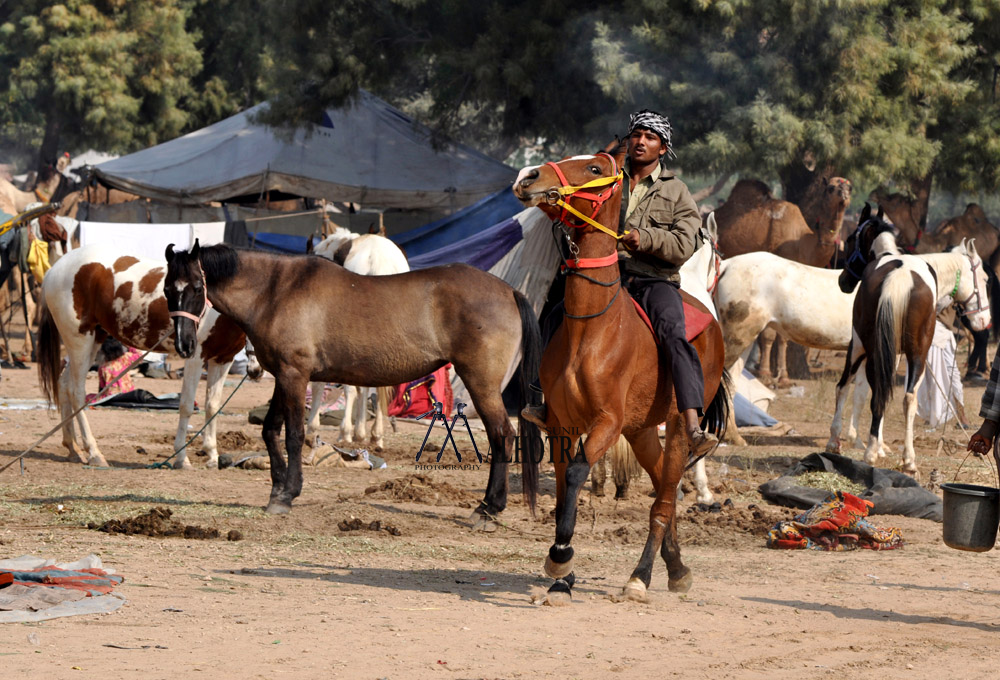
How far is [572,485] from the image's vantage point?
572 cm

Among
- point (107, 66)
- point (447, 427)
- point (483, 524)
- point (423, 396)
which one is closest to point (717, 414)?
point (483, 524)

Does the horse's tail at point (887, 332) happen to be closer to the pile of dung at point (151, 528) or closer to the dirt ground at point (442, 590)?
the dirt ground at point (442, 590)

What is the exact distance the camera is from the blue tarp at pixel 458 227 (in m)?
16.5

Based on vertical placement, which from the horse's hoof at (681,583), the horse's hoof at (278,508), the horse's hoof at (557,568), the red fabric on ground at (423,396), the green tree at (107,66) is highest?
the green tree at (107,66)

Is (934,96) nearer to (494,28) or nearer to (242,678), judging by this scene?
(494,28)

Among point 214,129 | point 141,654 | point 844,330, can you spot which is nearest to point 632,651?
point 141,654

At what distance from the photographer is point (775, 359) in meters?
20.1

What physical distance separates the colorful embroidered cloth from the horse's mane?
427 cm

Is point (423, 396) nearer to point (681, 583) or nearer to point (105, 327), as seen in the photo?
point (105, 327)

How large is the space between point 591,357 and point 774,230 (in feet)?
46.8

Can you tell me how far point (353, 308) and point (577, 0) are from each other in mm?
12990

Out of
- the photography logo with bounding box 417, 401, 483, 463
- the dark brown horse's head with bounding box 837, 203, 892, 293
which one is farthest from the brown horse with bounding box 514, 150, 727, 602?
the dark brown horse's head with bounding box 837, 203, 892, 293

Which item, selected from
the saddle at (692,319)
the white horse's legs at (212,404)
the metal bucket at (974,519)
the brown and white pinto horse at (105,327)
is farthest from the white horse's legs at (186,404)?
the metal bucket at (974,519)

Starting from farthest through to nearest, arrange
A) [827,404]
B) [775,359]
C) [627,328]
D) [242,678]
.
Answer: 1. [775,359]
2. [827,404]
3. [627,328]
4. [242,678]
